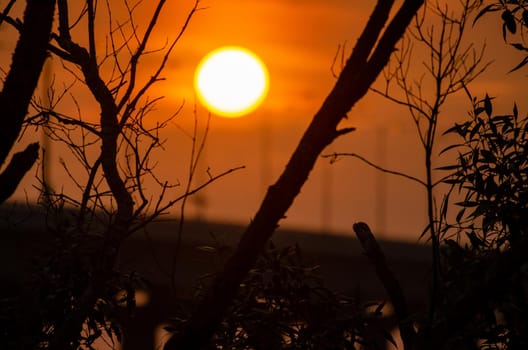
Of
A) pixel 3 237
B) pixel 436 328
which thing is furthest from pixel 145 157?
pixel 3 237

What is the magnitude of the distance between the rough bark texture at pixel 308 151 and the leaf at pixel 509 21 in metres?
3.56

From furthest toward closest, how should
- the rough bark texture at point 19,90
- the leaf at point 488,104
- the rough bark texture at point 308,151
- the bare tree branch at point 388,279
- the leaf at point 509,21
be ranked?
the leaf at point 488,104 < the leaf at point 509,21 < the bare tree branch at point 388,279 < the rough bark texture at point 308,151 < the rough bark texture at point 19,90

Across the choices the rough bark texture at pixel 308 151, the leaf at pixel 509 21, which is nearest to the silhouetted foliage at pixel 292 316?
the leaf at pixel 509 21

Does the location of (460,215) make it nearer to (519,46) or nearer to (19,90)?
(519,46)

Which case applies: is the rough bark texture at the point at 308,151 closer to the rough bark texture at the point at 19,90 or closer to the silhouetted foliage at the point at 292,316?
the rough bark texture at the point at 19,90

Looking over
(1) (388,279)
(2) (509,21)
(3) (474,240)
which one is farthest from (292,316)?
(2) (509,21)

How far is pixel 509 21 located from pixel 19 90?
15.9 ft

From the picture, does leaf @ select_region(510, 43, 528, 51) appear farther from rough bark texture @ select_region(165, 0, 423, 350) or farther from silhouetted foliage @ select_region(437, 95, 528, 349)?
rough bark texture @ select_region(165, 0, 423, 350)

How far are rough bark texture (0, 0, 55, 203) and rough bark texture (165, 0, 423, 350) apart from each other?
1070mm

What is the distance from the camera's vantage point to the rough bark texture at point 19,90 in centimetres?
441

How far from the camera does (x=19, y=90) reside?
443 centimetres

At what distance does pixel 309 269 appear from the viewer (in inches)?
343

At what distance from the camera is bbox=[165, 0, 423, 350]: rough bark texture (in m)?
4.67

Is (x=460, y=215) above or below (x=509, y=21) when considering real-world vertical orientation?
below
